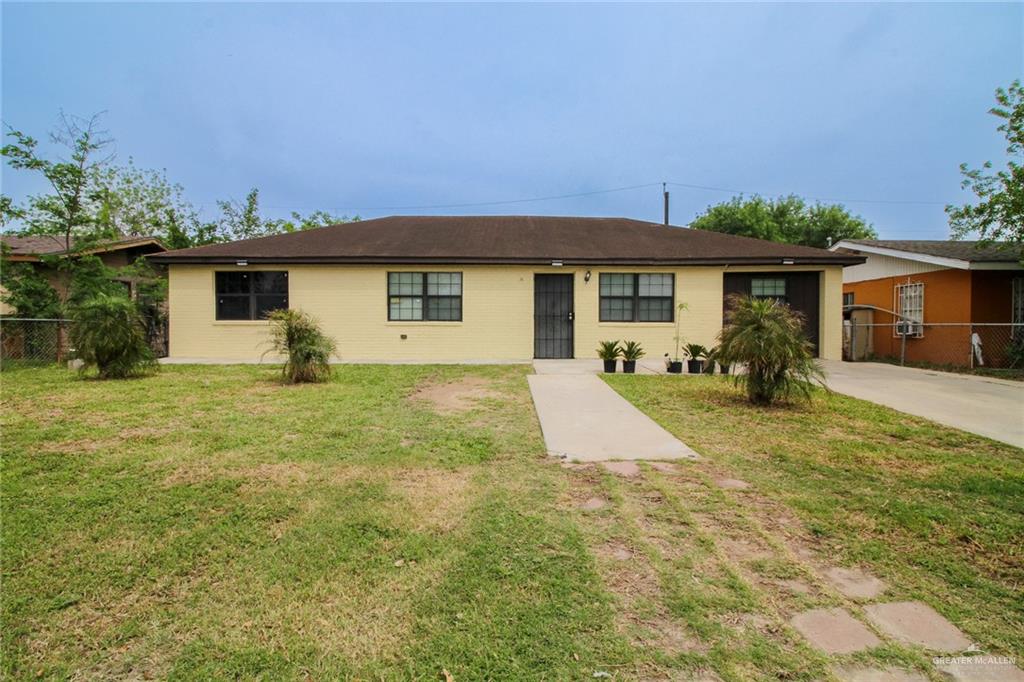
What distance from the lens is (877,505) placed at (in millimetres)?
3205

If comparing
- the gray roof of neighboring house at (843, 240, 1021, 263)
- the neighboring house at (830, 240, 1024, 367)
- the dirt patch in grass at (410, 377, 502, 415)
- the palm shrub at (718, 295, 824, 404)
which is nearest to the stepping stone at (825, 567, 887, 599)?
the palm shrub at (718, 295, 824, 404)

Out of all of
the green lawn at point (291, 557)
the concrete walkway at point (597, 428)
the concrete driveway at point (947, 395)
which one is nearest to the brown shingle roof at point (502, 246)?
the concrete driveway at point (947, 395)

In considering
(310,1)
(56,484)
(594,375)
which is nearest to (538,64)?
(310,1)

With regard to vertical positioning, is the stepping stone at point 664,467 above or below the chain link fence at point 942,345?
below

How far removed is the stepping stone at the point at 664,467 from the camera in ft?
12.8

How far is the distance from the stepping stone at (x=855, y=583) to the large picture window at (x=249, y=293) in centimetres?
1347

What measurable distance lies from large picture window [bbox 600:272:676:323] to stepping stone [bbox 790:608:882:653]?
1115 centimetres

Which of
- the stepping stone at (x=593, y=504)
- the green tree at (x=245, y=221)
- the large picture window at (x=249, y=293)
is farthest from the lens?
the green tree at (x=245, y=221)

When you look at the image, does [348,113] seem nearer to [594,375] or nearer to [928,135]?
[594,375]

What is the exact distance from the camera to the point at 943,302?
13.2 m

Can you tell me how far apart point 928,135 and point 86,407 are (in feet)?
89.4

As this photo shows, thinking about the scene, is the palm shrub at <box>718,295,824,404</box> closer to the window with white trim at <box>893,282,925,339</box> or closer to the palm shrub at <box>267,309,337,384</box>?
the palm shrub at <box>267,309,337,384</box>

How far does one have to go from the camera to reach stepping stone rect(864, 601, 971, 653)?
1870 millimetres

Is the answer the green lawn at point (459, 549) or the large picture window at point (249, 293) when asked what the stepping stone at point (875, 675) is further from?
the large picture window at point (249, 293)
